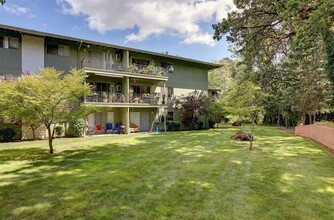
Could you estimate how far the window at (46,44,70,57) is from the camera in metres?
17.0

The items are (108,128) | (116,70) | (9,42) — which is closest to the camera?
(9,42)

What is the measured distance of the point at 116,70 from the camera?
1931 cm

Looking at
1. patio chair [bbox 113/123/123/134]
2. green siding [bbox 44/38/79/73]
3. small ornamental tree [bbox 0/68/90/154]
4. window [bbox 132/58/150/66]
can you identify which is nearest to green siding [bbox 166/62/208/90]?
window [bbox 132/58/150/66]

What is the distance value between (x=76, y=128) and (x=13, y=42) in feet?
25.9

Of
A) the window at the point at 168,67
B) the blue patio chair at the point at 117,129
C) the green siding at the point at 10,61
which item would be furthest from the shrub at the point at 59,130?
the window at the point at 168,67

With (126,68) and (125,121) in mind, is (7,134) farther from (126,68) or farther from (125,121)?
(126,68)

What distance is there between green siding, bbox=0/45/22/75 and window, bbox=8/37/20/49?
0.32m

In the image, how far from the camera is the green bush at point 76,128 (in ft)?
54.6

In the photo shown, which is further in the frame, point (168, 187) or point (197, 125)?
point (197, 125)

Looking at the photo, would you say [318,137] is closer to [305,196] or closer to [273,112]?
[305,196]

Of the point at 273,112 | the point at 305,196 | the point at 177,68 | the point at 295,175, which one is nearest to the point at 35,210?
the point at 305,196

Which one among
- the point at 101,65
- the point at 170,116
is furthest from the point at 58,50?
the point at 170,116

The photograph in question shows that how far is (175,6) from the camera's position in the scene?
18.1m

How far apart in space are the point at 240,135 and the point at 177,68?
1238 centimetres
